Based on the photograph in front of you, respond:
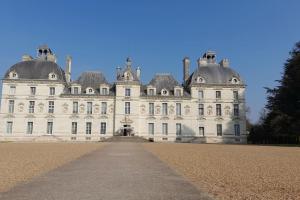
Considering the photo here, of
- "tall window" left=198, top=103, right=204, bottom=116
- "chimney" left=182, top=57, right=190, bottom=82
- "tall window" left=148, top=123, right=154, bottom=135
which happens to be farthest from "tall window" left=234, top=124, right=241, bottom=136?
"tall window" left=148, top=123, right=154, bottom=135

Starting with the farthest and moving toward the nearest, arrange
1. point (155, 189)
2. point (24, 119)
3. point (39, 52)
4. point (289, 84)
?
point (39, 52) < point (24, 119) < point (289, 84) < point (155, 189)

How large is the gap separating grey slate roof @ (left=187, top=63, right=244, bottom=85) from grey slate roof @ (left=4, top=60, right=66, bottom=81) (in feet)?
70.5

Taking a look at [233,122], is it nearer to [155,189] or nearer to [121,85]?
[121,85]

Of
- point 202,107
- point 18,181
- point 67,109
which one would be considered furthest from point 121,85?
point 18,181

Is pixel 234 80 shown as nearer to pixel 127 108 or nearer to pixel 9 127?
pixel 127 108

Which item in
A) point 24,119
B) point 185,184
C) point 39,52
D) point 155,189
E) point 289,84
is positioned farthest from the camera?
point 39,52

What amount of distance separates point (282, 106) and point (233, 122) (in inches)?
420

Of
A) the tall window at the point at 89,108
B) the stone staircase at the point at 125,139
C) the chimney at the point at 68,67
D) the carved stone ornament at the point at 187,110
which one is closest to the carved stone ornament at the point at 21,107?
the chimney at the point at 68,67

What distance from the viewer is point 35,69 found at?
147 ft

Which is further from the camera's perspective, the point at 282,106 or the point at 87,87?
the point at 87,87

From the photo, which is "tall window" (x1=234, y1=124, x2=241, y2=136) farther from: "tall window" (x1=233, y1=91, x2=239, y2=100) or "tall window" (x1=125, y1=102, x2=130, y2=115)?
"tall window" (x1=125, y1=102, x2=130, y2=115)

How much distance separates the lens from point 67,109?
143 feet

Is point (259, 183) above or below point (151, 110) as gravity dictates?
below

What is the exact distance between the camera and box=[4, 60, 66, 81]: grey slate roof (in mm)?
44156
